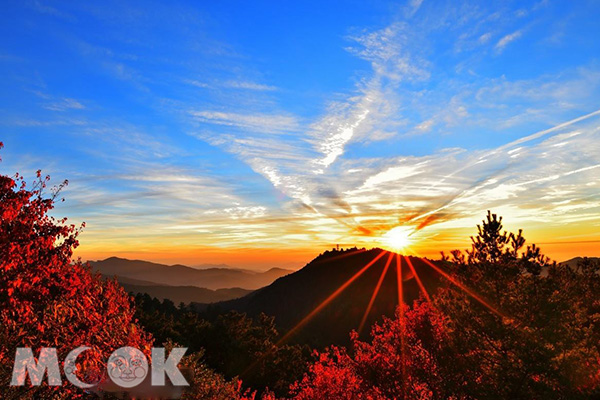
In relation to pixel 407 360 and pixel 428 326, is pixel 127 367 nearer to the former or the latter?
pixel 407 360

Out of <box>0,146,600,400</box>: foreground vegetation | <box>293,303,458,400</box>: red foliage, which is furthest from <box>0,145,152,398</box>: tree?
<box>293,303,458,400</box>: red foliage

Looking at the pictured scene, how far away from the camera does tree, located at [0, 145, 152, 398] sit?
16.2 meters

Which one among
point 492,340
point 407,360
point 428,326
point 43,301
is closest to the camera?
point 43,301

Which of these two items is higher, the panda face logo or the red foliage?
the panda face logo

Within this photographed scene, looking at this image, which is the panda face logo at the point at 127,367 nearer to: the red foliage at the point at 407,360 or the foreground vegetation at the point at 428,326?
the foreground vegetation at the point at 428,326

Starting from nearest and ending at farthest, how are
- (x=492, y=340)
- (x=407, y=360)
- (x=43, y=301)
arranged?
1. (x=43, y=301)
2. (x=492, y=340)
3. (x=407, y=360)

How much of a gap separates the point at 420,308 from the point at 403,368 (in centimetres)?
587

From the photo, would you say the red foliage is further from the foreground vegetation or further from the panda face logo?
the panda face logo

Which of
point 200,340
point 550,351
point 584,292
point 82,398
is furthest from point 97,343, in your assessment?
point 200,340

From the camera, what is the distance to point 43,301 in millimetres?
17891

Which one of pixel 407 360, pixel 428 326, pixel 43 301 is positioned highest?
pixel 43 301

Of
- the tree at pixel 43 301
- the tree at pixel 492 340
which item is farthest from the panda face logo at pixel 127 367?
the tree at pixel 492 340

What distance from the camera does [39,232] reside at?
59.6ft

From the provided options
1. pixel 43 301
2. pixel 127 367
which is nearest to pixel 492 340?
pixel 127 367
